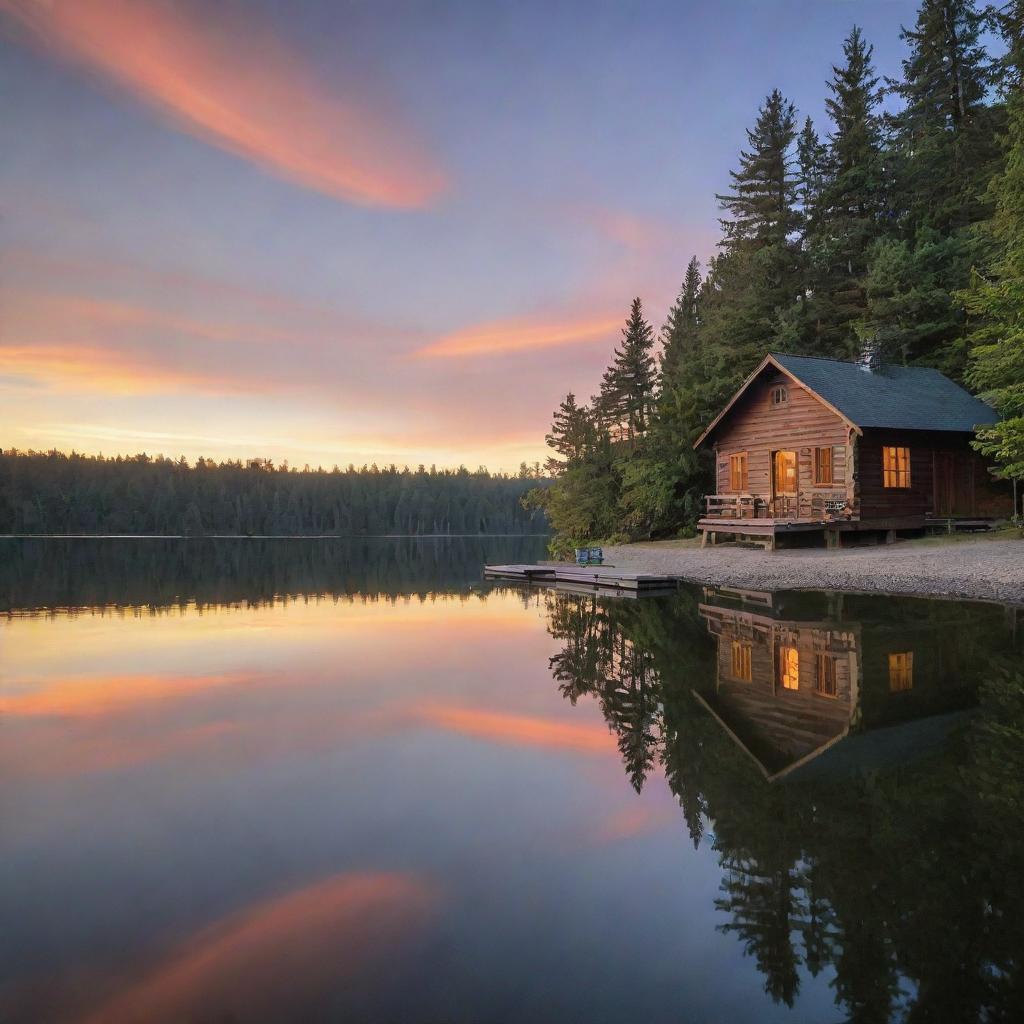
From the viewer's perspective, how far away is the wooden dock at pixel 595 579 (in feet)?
78.6

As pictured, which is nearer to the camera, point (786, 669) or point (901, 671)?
point (901, 671)

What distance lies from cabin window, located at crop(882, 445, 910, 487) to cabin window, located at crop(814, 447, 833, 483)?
189cm

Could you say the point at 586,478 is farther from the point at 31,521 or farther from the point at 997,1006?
the point at 31,521

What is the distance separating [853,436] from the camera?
90.6 feet

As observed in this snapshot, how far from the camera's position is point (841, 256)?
43.0 m

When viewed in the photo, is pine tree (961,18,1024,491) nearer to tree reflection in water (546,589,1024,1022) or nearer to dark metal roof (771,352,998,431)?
dark metal roof (771,352,998,431)

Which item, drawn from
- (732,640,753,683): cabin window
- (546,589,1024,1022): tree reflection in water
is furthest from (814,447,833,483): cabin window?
(732,640,753,683): cabin window

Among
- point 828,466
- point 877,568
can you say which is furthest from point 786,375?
point 877,568

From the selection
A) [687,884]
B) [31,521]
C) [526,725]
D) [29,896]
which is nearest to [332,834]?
[29,896]

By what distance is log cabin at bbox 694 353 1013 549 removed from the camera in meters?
28.0

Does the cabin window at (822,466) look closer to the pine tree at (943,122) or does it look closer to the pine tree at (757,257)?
the pine tree at (757,257)

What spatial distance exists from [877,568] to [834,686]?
12.2 metres

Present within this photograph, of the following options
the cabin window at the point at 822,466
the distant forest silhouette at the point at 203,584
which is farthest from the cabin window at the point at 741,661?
the cabin window at the point at 822,466

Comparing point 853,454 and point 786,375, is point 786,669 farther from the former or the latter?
point 786,375
